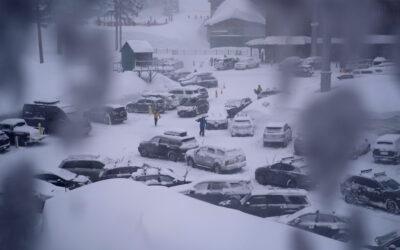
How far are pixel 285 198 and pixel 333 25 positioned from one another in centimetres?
201

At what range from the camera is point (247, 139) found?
458 cm

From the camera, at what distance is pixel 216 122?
21.2 feet

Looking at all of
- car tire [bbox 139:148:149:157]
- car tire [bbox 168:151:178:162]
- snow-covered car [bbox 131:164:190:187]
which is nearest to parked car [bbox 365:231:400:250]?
snow-covered car [bbox 131:164:190:187]

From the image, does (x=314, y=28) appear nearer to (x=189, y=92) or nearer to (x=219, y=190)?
(x=219, y=190)

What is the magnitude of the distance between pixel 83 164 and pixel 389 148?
1.78 m

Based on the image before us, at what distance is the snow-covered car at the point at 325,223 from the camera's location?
4.87 ft

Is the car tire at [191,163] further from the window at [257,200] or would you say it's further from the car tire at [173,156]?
the window at [257,200]

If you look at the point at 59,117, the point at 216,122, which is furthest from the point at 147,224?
the point at 216,122

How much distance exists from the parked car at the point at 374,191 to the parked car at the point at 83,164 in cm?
116

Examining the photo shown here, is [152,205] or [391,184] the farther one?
[391,184]

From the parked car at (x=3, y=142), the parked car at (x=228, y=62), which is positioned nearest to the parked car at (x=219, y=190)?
the parked car at (x=228, y=62)

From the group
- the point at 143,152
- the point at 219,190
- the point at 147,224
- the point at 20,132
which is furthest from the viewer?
the point at 143,152

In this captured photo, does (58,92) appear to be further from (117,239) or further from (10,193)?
(117,239)

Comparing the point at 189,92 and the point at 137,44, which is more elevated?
the point at 137,44
